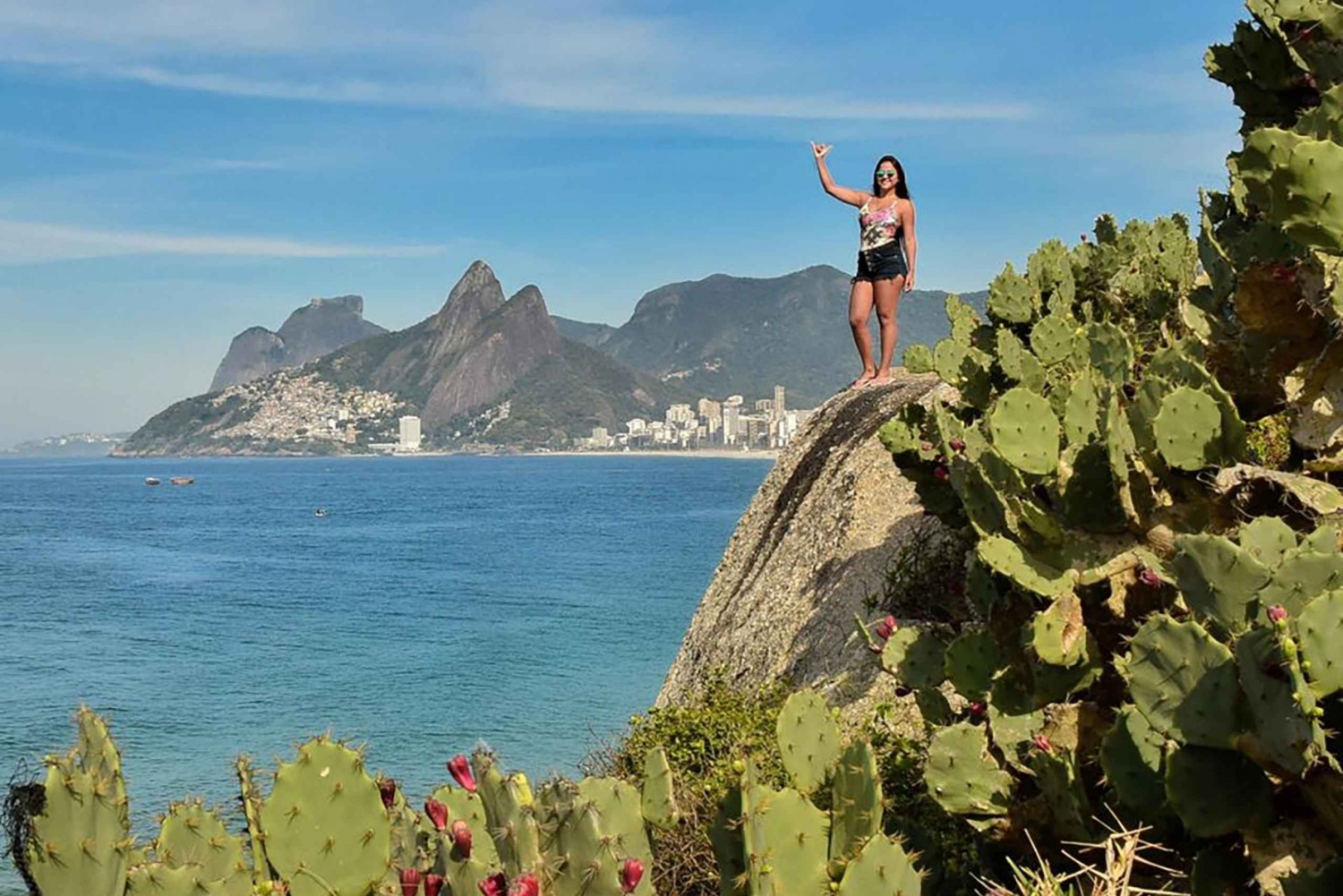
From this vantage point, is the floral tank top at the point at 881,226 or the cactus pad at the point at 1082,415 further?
the floral tank top at the point at 881,226

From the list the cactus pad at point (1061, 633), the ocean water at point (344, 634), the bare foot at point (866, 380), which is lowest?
the ocean water at point (344, 634)

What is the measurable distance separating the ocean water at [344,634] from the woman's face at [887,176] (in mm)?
4331

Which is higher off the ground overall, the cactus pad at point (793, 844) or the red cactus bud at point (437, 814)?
the red cactus bud at point (437, 814)

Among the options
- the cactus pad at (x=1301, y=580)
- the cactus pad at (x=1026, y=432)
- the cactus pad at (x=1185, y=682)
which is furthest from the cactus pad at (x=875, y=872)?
the cactus pad at (x=1026, y=432)

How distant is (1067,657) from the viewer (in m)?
4.20

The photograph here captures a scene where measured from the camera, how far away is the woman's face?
9.48m

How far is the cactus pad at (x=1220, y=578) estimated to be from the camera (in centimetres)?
337

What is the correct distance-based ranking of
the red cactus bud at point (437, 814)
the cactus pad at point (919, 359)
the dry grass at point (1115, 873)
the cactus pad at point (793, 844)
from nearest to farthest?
the red cactus bud at point (437, 814)
the dry grass at point (1115, 873)
the cactus pad at point (793, 844)
the cactus pad at point (919, 359)

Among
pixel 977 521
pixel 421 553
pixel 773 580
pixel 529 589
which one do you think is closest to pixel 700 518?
pixel 421 553

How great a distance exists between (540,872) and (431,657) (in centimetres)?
2827

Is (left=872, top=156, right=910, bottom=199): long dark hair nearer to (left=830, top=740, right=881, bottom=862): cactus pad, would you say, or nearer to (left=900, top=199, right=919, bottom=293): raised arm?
(left=900, top=199, right=919, bottom=293): raised arm

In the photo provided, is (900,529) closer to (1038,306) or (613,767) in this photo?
(1038,306)

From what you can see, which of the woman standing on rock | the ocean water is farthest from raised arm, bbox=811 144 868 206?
the ocean water

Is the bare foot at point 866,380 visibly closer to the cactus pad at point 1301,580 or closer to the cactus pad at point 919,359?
the cactus pad at point 919,359
